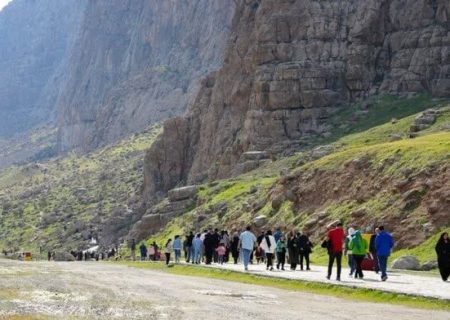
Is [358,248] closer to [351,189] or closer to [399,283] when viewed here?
[399,283]

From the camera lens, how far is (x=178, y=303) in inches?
1033

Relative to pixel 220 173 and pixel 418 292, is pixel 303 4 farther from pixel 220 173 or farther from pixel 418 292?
pixel 418 292

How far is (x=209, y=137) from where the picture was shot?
382 feet

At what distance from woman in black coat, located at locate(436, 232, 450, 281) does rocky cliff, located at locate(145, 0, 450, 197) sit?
64578 millimetres

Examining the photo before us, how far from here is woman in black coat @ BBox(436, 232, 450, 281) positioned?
108 feet

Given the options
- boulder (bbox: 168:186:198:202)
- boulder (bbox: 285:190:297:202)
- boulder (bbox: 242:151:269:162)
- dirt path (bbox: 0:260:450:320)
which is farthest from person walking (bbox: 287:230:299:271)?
boulder (bbox: 242:151:269:162)

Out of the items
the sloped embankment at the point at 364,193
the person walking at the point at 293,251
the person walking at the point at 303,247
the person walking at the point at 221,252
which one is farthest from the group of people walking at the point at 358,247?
the person walking at the point at 221,252

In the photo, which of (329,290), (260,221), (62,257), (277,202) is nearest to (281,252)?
(329,290)

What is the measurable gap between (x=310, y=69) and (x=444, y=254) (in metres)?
73.3

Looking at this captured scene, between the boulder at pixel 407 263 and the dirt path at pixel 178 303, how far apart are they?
10.1 meters

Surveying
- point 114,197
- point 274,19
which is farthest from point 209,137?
point 114,197

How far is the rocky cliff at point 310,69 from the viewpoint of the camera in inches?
3996

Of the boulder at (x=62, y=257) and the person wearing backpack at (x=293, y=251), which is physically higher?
the boulder at (x=62, y=257)

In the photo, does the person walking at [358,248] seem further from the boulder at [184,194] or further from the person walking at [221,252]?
the boulder at [184,194]
